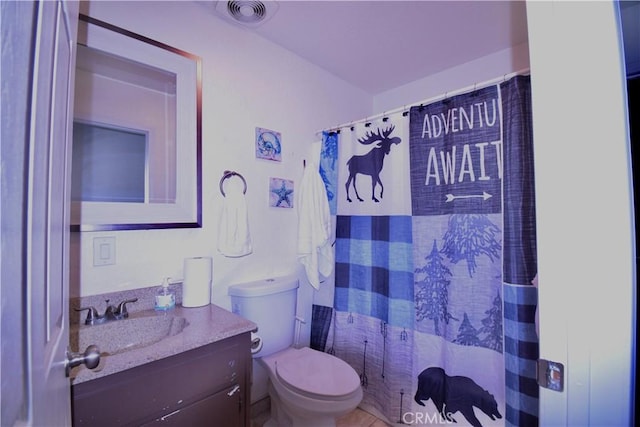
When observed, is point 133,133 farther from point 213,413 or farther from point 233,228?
point 213,413

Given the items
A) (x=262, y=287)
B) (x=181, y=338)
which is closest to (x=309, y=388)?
(x=262, y=287)

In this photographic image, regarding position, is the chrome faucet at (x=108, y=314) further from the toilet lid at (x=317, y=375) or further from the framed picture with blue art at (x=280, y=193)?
the framed picture with blue art at (x=280, y=193)

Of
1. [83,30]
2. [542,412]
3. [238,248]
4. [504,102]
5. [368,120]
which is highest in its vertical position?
[83,30]

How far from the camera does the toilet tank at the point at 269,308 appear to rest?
153cm

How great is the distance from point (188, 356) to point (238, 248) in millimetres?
622

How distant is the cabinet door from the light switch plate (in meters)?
0.70

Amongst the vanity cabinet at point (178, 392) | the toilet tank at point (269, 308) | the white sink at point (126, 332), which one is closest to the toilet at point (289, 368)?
the toilet tank at point (269, 308)

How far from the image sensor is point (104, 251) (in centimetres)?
121

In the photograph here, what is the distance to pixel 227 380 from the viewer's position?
1069mm

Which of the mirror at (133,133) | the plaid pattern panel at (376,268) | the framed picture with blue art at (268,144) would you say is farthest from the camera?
the framed picture with blue art at (268,144)

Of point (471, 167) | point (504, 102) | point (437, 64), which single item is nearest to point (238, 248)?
point (471, 167)

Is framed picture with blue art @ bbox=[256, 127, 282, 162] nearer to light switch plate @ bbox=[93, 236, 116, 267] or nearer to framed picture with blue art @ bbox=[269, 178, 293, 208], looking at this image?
framed picture with blue art @ bbox=[269, 178, 293, 208]

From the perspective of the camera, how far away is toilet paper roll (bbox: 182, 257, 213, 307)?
4.38ft

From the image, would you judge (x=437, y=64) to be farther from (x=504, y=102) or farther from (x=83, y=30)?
(x=83, y=30)
